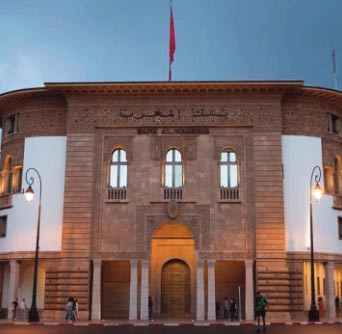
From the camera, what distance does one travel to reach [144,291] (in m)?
31.2

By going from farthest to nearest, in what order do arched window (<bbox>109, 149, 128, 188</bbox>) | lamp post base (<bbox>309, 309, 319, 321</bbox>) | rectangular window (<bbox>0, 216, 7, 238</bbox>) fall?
rectangular window (<bbox>0, 216, 7, 238</bbox>)
arched window (<bbox>109, 149, 128, 188</bbox>)
lamp post base (<bbox>309, 309, 319, 321</bbox>)

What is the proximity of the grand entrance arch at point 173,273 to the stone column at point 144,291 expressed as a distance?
12.5ft

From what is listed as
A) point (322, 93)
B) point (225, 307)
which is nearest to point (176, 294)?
point (225, 307)

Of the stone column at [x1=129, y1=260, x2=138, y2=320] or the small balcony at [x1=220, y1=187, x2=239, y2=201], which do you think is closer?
the stone column at [x1=129, y1=260, x2=138, y2=320]

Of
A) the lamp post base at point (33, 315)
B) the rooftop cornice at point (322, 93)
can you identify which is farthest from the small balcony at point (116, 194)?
the rooftop cornice at point (322, 93)

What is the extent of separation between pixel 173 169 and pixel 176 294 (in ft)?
25.7

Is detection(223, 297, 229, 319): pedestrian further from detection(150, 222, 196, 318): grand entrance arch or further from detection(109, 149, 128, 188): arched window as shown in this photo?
detection(109, 149, 128, 188): arched window

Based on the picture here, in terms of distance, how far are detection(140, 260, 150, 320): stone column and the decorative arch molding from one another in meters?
0.76

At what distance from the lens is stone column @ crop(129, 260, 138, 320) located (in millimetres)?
30875

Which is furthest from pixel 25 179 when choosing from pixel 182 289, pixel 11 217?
pixel 182 289

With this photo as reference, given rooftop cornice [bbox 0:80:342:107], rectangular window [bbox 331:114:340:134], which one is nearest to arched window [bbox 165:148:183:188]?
rooftop cornice [bbox 0:80:342:107]

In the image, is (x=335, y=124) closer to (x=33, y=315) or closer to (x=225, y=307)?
(x=225, y=307)

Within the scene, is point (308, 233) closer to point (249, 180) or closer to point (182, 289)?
point (249, 180)

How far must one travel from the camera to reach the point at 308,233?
105 ft
